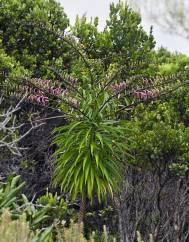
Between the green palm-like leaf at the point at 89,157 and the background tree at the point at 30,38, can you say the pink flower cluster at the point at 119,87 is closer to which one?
the green palm-like leaf at the point at 89,157

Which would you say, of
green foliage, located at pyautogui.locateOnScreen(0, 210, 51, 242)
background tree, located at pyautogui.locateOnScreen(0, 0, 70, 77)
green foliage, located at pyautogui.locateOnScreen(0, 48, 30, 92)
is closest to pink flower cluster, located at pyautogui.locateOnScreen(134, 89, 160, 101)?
green foliage, located at pyautogui.locateOnScreen(0, 48, 30, 92)

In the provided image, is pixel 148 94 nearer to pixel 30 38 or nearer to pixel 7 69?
pixel 7 69

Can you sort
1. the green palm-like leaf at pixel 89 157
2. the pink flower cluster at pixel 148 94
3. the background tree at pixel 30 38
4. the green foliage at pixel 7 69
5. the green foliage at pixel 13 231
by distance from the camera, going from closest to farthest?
the green foliage at pixel 13 231 < the pink flower cluster at pixel 148 94 < the green palm-like leaf at pixel 89 157 < the green foliage at pixel 7 69 < the background tree at pixel 30 38

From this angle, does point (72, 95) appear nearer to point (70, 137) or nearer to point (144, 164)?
point (70, 137)

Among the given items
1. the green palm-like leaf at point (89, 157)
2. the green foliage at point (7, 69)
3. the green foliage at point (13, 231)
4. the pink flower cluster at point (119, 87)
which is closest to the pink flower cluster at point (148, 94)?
the pink flower cluster at point (119, 87)

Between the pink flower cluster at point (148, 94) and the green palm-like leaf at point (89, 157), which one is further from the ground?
the pink flower cluster at point (148, 94)

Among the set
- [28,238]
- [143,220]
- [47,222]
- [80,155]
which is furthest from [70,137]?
[28,238]

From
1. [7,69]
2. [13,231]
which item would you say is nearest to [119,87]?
[7,69]

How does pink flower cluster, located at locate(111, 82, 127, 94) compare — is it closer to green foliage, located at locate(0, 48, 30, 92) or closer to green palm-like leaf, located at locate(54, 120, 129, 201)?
green palm-like leaf, located at locate(54, 120, 129, 201)

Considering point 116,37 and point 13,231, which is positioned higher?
point 116,37

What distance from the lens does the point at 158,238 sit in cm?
1230

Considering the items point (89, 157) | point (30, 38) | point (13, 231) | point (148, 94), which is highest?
point (30, 38)

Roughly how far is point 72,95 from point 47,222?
2.56 meters

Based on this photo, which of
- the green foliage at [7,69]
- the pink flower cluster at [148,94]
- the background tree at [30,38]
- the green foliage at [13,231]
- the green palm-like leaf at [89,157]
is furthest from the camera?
the background tree at [30,38]
